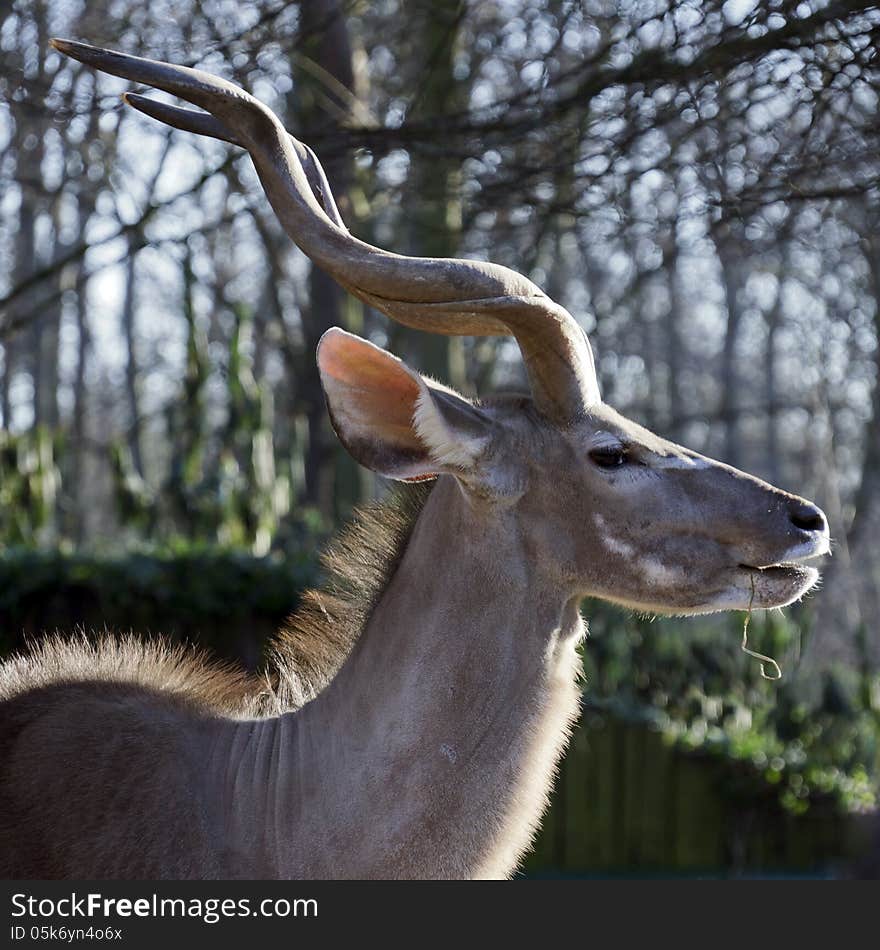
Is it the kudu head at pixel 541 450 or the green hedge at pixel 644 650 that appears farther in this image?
the green hedge at pixel 644 650

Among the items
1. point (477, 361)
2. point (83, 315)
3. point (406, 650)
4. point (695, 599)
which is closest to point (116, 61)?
point (406, 650)

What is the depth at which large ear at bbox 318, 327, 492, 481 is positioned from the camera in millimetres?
3768

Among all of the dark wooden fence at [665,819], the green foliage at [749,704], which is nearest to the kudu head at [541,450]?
the green foliage at [749,704]

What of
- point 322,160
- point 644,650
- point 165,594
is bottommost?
point 644,650

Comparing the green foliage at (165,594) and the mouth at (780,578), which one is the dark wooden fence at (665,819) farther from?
the mouth at (780,578)

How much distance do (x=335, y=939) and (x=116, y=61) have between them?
272 cm

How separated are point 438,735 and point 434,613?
0.35m

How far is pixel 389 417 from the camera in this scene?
12.6ft

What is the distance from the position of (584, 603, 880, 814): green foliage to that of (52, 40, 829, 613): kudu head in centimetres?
738

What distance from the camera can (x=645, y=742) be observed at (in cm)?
1161

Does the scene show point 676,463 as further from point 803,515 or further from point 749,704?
point 749,704

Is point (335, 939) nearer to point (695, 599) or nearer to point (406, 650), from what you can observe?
point (406, 650)

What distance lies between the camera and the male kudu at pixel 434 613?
12.3ft

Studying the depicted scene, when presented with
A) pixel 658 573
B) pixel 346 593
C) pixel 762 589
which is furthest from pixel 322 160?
pixel 762 589
